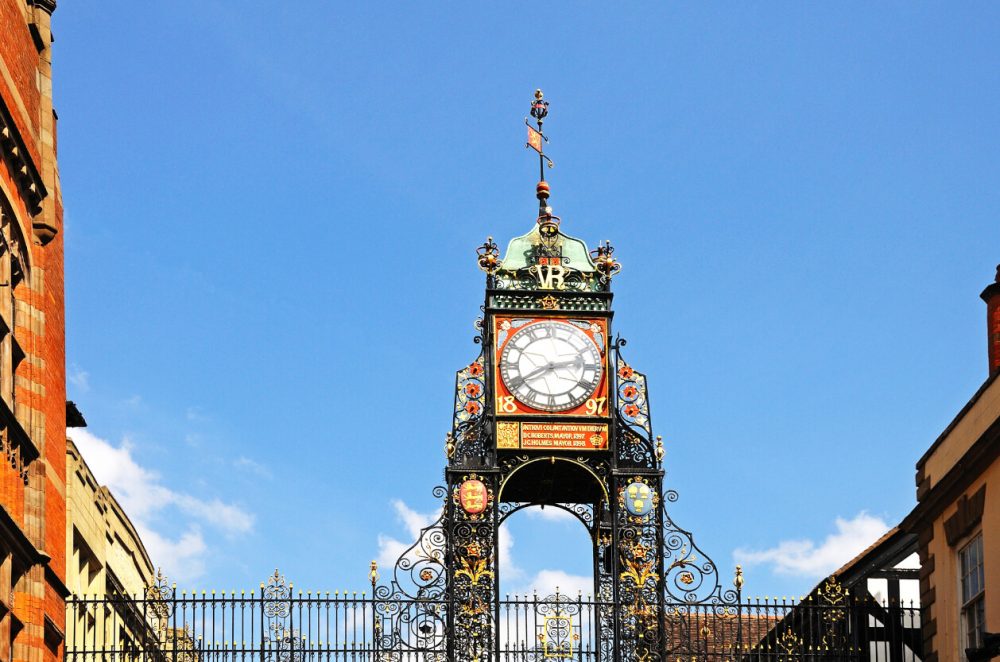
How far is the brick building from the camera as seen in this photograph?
22.4 m

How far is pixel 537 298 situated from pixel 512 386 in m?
1.50

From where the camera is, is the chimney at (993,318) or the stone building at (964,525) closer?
the stone building at (964,525)

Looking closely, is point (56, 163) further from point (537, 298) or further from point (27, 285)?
point (537, 298)

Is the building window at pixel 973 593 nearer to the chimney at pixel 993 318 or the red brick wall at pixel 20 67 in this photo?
the chimney at pixel 993 318

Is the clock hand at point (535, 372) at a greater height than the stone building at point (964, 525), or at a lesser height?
greater

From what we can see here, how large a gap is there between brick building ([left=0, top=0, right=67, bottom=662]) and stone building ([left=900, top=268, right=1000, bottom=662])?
11.1 metres

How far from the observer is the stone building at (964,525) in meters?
24.0

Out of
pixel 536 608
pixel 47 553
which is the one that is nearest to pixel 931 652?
pixel 536 608

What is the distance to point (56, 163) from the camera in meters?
25.5

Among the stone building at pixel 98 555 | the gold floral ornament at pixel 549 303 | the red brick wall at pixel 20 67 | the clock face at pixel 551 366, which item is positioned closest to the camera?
the red brick wall at pixel 20 67

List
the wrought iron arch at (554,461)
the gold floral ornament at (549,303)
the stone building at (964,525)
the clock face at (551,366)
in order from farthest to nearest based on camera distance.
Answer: the gold floral ornament at (549,303) → the clock face at (551,366) → the wrought iron arch at (554,461) → the stone building at (964,525)

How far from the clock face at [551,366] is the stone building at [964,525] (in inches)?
200

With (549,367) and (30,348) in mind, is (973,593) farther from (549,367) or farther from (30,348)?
(30,348)

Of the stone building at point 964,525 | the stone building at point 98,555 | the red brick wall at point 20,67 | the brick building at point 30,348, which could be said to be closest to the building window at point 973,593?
the stone building at point 964,525
